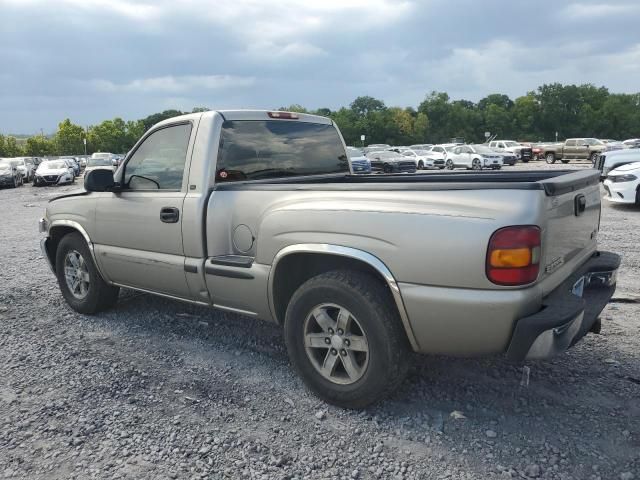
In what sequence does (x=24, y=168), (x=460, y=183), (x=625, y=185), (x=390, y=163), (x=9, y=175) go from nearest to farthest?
(x=460, y=183) < (x=625, y=185) < (x=9, y=175) < (x=390, y=163) < (x=24, y=168)

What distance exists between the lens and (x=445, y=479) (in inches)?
103

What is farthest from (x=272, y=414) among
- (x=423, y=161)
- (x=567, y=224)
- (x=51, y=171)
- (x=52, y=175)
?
(x=423, y=161)

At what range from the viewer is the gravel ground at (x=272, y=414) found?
9.09 ft

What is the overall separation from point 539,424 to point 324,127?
3.04 metres

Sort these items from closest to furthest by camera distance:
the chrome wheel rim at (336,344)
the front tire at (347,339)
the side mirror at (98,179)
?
the front tire at (347,339), the chrome wheel rim at (336,344), the side mirror at (98,179)

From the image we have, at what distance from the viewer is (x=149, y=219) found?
4273 millimetres

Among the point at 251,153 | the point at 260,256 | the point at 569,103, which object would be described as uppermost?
the point at 569,103

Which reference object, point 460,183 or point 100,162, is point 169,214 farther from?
point 100,162

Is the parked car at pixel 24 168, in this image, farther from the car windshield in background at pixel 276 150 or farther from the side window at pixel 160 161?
the car windshield in background at pixel 276 150

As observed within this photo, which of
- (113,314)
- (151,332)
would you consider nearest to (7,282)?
(113,314)

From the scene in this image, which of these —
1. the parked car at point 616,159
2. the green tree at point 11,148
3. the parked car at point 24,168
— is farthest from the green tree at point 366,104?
the parked car at point 616,159

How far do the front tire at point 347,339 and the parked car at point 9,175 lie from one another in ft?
94.2

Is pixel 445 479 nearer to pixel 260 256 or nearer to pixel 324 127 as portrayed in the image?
pixel 260 256

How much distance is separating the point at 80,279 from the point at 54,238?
2.04 ft
